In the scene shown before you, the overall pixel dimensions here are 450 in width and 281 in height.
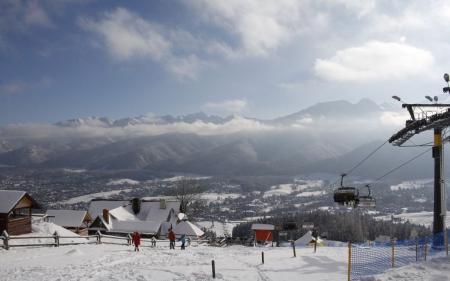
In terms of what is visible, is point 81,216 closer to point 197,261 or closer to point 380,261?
point 197,261

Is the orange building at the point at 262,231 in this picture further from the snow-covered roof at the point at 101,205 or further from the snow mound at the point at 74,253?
the snow mound at the point at 74,253

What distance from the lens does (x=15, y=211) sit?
42.4 meters

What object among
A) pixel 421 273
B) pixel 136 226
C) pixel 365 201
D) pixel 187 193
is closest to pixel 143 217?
pixel 136 226

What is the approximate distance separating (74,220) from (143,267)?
184ft

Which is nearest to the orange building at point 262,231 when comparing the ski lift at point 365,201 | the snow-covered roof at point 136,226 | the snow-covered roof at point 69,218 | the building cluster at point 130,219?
the building cluster at point 130,219

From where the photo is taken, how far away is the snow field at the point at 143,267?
70.4 ft

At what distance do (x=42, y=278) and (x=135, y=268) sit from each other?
530 centimetres

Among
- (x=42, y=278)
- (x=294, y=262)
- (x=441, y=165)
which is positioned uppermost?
(x=441, y=165)

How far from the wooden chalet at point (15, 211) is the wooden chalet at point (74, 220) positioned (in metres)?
30.9

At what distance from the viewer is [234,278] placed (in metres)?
22.2

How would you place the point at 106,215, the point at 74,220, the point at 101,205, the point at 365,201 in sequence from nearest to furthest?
the point at 365,201 → the point at 106,215 → the point at 74,220 → the point at 101,205

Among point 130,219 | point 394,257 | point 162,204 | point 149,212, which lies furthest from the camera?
point 149,212

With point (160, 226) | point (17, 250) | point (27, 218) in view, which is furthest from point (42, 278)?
point (160, 226)

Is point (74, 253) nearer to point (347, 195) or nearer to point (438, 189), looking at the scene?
point (347, 195)
